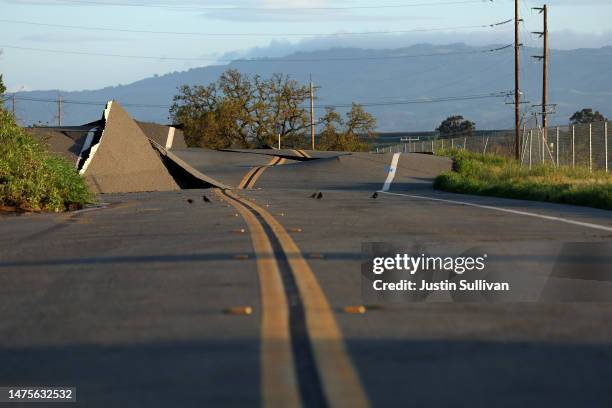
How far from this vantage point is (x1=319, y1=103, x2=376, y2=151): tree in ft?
344

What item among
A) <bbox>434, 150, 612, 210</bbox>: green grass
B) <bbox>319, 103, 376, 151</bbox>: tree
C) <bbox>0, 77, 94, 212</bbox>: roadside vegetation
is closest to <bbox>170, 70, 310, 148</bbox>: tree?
<bbox>319, 103, 376, 151</bbox>: tree

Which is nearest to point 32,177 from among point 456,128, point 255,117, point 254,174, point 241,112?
point 254,174

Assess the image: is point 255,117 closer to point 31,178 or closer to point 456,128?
point 456,128

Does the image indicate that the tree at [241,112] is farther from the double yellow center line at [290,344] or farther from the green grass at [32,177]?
the double yellow center line at [290,344]

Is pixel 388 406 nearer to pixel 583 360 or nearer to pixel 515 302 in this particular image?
pixel 583 360

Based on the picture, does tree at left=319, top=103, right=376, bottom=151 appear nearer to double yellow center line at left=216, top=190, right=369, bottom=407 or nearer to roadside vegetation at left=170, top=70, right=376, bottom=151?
roadside vegetation at left=170, top=70, right=376, bottom=151

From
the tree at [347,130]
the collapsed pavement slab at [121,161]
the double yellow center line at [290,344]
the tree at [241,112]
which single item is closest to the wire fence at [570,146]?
the collapsed pavement slab at [121,161]

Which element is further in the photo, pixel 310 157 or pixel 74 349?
pixel 310 157

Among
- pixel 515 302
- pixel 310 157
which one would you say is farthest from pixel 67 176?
pixel 310 157

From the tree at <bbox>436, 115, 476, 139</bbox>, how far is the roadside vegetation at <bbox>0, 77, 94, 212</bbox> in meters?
152

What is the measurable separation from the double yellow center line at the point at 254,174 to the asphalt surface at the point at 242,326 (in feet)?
78.8

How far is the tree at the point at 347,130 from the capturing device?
10488 centimetres

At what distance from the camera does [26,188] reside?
20000 millimetres

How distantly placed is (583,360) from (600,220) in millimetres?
9940
